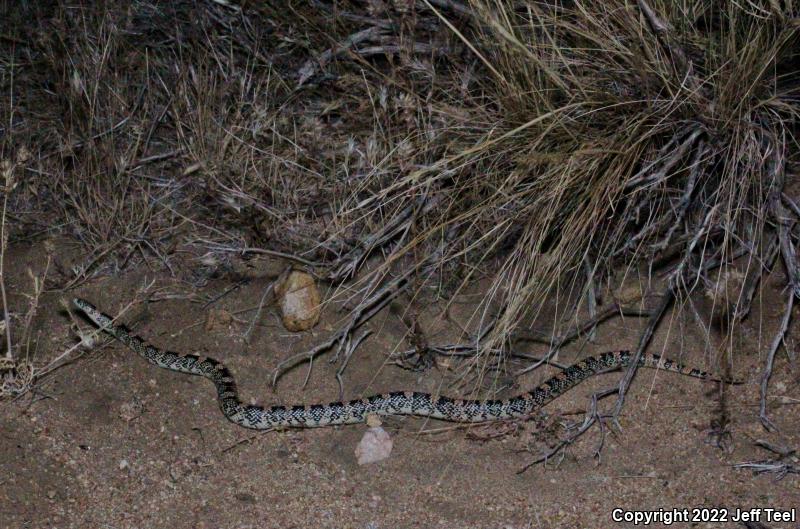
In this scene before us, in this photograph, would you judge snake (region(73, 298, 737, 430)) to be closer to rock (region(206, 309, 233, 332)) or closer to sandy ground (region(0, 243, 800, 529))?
sandy ground (region(0, 243, 800, 529))

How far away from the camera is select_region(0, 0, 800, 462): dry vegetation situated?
462cm

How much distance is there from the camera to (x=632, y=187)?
4.96 m

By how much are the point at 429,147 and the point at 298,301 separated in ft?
4.90

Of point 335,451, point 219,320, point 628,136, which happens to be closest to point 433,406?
point 335,451

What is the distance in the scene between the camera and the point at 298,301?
5.91 metres

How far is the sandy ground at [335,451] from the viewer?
4.53 meters

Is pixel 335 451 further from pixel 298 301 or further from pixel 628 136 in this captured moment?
pixel 628 136

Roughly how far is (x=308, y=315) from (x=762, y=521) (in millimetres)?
3073

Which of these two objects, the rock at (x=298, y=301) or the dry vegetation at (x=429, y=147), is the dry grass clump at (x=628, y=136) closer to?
the dry vegetation at (x=429, y=147)

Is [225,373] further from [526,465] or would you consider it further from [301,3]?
[301,3]

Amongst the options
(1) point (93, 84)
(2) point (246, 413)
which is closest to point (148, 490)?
(2) point (246, 413)

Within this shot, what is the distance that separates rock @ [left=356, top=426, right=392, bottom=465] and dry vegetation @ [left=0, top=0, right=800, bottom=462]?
2.13ft

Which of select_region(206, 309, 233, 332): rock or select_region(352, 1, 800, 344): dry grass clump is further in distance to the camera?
select_region(206, 309, 233, 332): rock

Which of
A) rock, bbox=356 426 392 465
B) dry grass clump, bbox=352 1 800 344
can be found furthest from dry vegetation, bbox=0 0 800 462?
rock, bbox=356 426 392 465
